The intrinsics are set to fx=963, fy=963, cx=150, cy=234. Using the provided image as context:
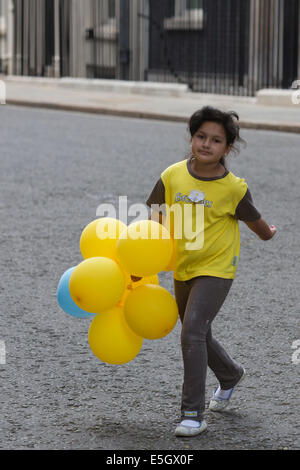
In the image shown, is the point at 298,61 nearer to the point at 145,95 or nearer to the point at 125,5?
the point at 145,95

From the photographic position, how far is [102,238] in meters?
3.67

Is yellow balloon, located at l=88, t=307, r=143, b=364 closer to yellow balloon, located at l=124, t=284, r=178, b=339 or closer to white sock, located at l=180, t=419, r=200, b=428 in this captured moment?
yellow balloon, located at l=124, t=284, r=178, b=339

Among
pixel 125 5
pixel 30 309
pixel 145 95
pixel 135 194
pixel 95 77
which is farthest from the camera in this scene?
pixel 95 77

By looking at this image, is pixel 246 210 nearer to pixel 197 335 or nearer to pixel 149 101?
pixel 197 335

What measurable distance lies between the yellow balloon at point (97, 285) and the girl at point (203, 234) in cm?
26

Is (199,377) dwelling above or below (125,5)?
below

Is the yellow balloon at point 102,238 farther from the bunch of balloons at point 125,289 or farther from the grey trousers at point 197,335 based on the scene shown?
the grey trousers at point 197,335

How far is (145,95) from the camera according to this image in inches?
771

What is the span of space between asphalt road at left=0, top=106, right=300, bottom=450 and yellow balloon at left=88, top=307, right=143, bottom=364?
0.88ft

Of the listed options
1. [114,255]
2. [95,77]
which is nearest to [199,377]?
[114,255]

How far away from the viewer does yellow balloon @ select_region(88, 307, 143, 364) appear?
358 cm

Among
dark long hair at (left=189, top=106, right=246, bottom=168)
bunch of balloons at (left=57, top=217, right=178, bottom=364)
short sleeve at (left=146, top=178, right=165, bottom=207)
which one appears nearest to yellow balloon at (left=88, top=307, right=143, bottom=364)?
bunch of balloons at (left=57, top=217, right=178, bottom=364)

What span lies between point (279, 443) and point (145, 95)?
1654cm

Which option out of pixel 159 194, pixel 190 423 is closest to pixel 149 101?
pixel 159 194
